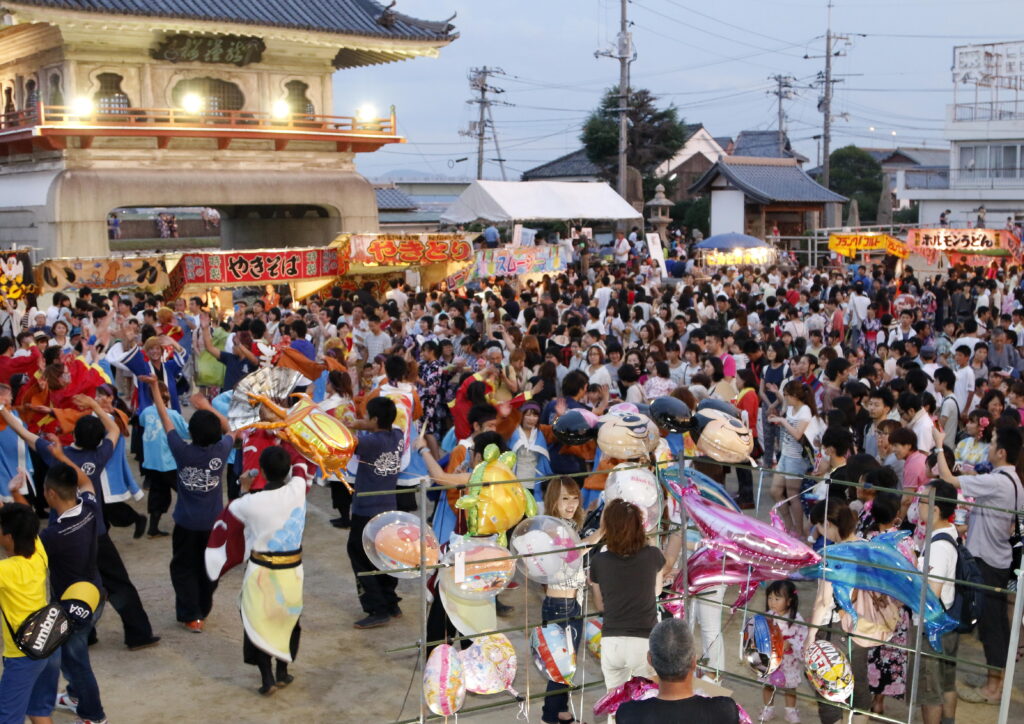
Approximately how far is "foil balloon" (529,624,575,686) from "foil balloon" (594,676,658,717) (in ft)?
2.72

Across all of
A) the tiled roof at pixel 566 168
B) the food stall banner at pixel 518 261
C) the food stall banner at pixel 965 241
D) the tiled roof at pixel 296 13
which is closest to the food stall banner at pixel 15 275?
the food stall banner at pixel 518 261

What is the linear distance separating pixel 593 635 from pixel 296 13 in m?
24.6

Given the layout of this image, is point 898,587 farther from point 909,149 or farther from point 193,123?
point 909,149

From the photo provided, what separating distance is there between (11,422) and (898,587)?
581 cm

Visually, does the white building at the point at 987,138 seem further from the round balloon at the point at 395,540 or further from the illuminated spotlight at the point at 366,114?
the round balloon at the point at 395,540

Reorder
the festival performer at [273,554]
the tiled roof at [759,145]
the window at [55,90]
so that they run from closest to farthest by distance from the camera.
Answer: the festival performer at [273,554], the window at [55,90], the tiled roof at [759,145]

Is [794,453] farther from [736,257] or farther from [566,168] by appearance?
[566,168]

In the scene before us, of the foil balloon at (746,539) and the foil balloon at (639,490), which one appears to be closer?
the foil balloon at (746,539)

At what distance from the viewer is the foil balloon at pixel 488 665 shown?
560 centimetres

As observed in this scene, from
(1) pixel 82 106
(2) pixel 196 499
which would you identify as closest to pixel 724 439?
(2) pixel 196 499

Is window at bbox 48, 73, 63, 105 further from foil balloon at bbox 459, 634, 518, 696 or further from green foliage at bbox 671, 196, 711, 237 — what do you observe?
green foliage at bbox 671, 196, 711, 237

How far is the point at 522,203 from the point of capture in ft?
81.5

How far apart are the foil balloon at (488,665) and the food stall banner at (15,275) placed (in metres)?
12.4

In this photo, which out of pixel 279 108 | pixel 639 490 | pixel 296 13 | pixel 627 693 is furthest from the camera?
pixel 279 108
